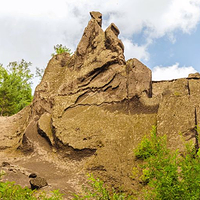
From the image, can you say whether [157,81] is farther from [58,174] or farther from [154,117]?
[58,174]

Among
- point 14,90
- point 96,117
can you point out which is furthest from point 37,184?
point 14,90

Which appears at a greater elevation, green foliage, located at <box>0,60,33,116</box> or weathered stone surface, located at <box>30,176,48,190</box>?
green foliage, located at <box>0,60,33,116</box>

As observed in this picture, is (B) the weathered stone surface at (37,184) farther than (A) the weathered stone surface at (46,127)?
No

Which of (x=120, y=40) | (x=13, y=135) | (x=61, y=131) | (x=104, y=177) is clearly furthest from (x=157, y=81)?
(x=13, y=135)

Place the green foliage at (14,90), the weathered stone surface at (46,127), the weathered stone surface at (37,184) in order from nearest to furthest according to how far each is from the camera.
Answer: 1. the weathered stone surface at (37,184)
2. the weathered stone surface at (46,127)
3. the green foliage at (14,90)

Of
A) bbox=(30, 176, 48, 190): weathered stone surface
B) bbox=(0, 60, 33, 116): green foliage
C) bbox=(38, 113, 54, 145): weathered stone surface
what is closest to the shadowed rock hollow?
bbox=(38, 113, 54, 145): weathered stone surface

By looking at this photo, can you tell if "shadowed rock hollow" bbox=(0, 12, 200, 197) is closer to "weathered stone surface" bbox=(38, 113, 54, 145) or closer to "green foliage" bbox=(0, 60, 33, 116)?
"weathered stone surface" bbox=(38, 113, 54, 145)

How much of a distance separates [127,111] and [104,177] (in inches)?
151

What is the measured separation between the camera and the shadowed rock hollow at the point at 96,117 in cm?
998

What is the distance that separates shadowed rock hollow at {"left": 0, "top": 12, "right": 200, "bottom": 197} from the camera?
9984 mm

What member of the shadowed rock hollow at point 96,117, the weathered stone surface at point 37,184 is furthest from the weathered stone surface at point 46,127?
the weathered stone surface at point 37,184

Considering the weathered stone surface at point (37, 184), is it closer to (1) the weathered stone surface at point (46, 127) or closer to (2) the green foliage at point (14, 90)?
(1) the weathered stone surface at point (46, 127)

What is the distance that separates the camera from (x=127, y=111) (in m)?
12.1

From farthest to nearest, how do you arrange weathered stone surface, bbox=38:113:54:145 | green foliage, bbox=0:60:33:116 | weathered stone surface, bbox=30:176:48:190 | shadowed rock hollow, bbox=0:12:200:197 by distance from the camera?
green foliage, bbox=0:60:33:116
weathered stone surface, bbox=38:113:54:145
shadowed rock hollow, bbox=0:12:200:197
weathered stone surface, bbox=30:176:48:190
